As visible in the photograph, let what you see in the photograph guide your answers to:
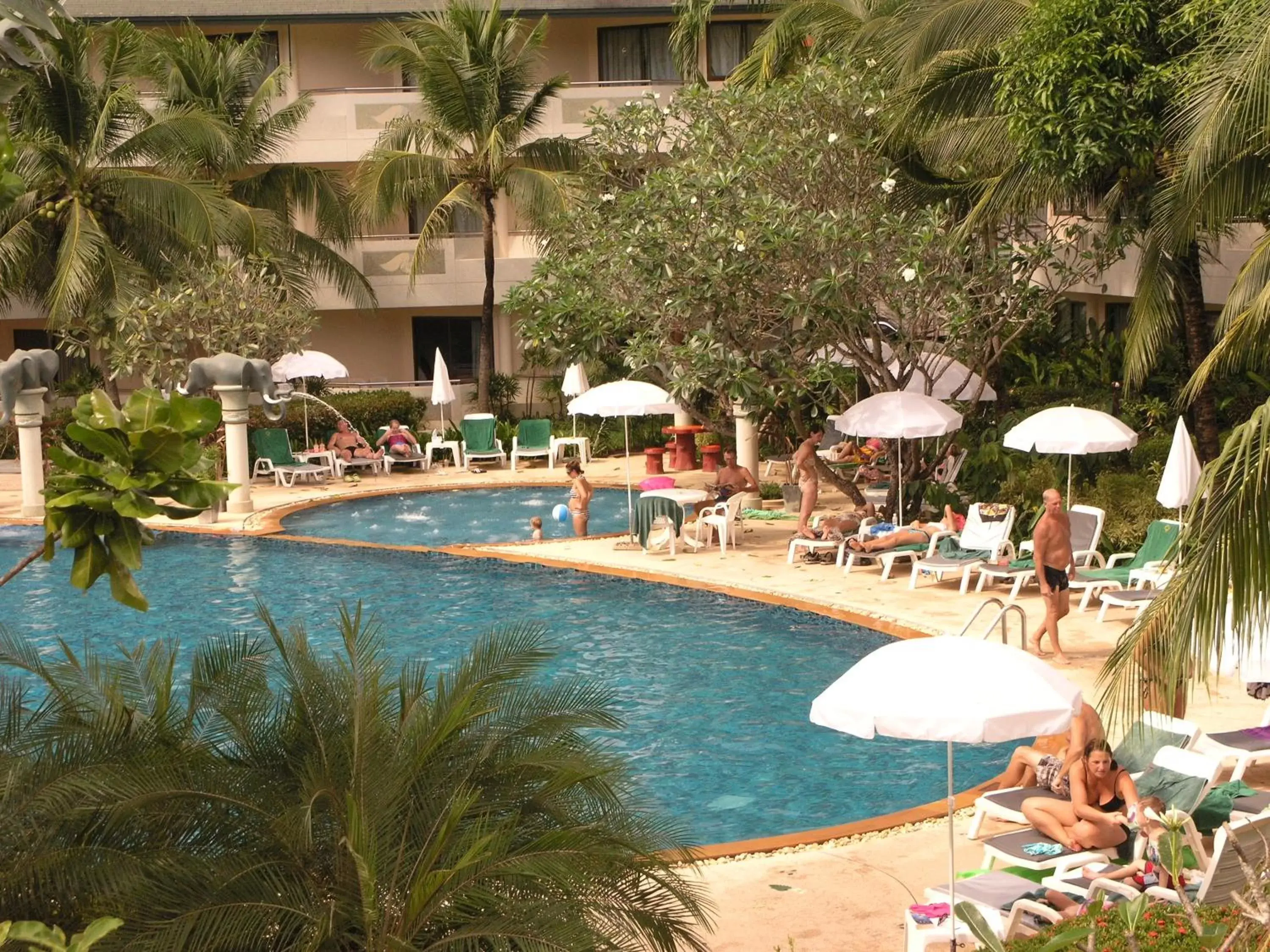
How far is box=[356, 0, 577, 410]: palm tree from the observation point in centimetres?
2842

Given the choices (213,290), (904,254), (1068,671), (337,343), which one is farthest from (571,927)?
(337,343)

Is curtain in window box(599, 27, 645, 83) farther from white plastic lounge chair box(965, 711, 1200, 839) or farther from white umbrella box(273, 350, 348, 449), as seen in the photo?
white plastic lounge chair box(965, 711, 1200, 839)

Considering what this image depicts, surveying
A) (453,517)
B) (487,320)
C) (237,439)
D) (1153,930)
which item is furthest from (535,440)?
(1153,930)

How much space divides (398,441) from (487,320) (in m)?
3.70

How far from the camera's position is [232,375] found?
22047 millimetres

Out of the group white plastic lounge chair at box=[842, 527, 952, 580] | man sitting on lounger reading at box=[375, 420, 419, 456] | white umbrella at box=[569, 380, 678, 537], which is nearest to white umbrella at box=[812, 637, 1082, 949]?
white plastic lounge chair at box=[842, 527, 952, 580]

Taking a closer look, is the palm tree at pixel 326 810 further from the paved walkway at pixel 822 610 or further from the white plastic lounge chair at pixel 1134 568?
the white plastic lounge chair at pixel 1134 568

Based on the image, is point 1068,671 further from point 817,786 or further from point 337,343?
point 337,343

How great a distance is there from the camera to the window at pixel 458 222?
114 feet

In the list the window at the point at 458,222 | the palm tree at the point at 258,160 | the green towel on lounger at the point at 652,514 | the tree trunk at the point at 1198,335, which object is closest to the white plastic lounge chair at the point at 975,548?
the tree trunk at the point at 1198,335

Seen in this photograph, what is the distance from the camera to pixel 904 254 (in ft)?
Result: 57.7

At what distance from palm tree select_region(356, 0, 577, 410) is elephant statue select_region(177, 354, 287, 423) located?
7045mm

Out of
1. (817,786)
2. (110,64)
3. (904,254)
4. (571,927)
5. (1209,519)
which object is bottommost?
(817,786)

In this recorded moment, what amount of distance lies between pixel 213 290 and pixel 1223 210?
15.8 meters
